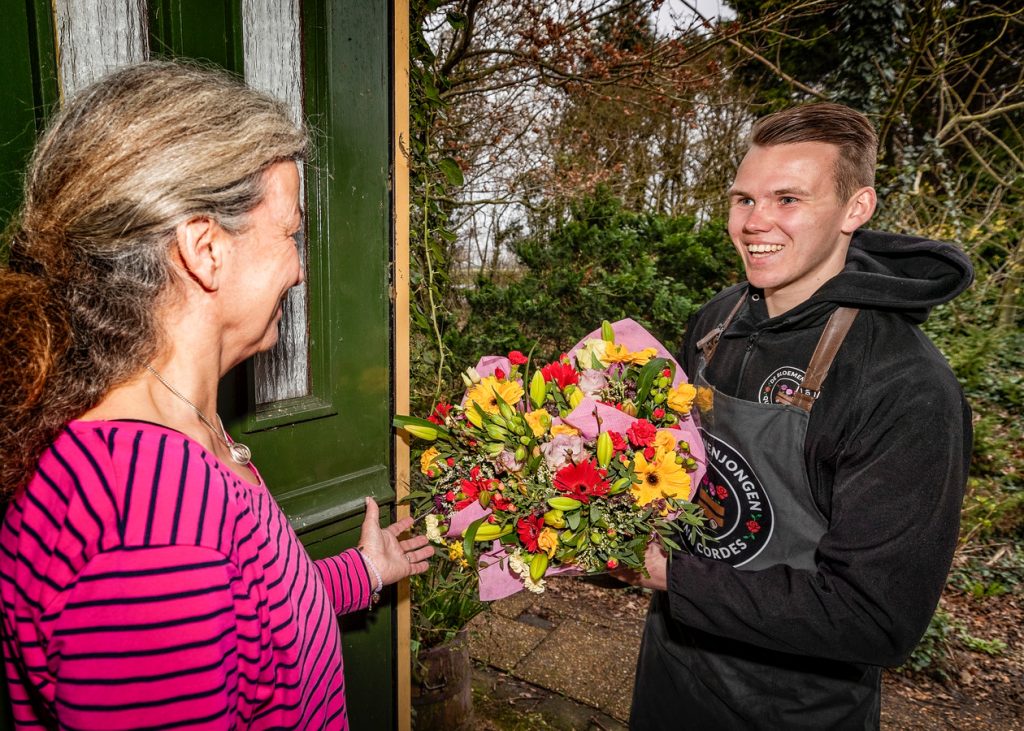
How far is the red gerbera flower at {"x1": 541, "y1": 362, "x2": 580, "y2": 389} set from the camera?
1.56 metres

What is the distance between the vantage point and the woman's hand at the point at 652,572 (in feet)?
4.96

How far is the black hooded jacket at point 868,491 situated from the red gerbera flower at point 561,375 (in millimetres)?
533

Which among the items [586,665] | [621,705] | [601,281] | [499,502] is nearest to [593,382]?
[499,502]

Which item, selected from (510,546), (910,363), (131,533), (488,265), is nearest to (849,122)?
(910,363)

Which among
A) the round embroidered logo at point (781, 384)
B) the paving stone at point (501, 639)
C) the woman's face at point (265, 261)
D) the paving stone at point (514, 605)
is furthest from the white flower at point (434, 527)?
the paving stone at point (514, 605)

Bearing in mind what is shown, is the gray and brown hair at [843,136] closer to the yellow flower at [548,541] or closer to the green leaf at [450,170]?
the green leaf at [450,170]

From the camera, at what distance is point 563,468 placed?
1341 mm

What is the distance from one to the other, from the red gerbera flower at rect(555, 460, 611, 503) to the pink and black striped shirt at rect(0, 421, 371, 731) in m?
0.64

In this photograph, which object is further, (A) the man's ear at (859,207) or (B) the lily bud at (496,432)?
(A) the man's ear at (859,207)

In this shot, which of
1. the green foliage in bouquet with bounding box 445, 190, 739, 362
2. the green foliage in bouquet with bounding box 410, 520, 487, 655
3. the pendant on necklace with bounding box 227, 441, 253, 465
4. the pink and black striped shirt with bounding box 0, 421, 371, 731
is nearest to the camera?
the pink and black striped shirt with bounding box 0, 421, 371, 731

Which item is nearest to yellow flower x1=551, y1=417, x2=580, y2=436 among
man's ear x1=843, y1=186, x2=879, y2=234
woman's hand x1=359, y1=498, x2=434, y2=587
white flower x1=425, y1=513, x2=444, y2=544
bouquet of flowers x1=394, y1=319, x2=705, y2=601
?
bouquet of flowers x1=394, y1=319, x2=705, y2=601

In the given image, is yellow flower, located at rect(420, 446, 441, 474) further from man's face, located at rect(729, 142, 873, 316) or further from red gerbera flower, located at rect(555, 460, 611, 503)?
man's face, located at rect(729, 142, 873, 316)

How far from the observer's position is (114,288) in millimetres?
906

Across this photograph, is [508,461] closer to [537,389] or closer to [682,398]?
[537,389]
